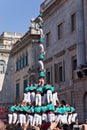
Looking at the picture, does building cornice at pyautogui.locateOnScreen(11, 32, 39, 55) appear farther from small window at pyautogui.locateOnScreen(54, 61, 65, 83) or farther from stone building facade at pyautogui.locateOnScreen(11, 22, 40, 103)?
small window at pyautogui.locateOnScreen(54, 61, 65, 83)

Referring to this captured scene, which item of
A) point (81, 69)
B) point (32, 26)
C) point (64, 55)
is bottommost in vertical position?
point (81, 69)

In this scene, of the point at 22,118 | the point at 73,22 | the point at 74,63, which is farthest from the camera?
the point at 73,22

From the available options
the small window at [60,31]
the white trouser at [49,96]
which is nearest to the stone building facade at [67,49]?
the small window at [60,31]

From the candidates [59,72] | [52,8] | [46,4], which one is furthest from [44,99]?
[46,4]

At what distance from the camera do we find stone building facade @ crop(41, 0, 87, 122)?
89.8 feet

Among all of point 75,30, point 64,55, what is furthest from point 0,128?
point 64,55

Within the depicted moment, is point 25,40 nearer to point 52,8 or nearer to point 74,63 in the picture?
point 52,8

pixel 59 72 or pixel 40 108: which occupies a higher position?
pixel 59 72

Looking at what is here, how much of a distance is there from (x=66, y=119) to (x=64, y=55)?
13.8 meters

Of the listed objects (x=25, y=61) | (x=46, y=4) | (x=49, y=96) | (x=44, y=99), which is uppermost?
(x=46, y=4)

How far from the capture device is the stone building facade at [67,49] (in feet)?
89.8

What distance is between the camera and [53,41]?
34406mm

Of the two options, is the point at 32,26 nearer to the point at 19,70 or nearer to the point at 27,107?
the point at 19,70

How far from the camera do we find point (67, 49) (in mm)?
30922
